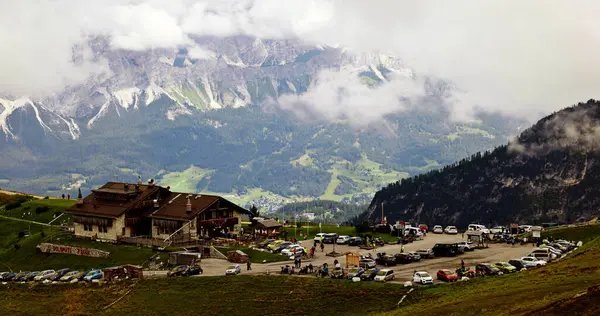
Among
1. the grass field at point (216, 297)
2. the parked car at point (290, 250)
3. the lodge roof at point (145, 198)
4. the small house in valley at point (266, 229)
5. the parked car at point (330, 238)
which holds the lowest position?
the grass field at point (216, 297)

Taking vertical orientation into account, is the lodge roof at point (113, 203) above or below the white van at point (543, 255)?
above

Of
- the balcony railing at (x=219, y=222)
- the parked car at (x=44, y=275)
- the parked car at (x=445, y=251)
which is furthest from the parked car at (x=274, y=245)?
the parked car at (x=44, y=275)

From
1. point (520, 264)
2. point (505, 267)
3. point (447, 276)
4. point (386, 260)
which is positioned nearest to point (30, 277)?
point (386, 260)

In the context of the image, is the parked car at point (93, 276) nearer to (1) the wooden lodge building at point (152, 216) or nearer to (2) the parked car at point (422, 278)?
(1) the wooden lodge building at point (152, 216)

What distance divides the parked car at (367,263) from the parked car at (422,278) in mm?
13810

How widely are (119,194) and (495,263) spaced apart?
3509 inches

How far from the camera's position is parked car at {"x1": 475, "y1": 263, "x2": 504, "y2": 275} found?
102m

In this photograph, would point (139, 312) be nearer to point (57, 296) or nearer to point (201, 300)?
point (201, 300)

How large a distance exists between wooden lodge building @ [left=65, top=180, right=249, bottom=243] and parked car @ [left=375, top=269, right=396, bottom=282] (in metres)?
56.3

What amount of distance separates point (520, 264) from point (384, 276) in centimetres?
2119

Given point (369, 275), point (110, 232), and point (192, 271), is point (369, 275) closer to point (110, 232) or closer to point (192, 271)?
point (192, 271)

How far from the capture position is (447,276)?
99.6 metres

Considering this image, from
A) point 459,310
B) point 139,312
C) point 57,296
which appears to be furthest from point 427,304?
point 57,296

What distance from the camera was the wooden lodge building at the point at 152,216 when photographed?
150m
